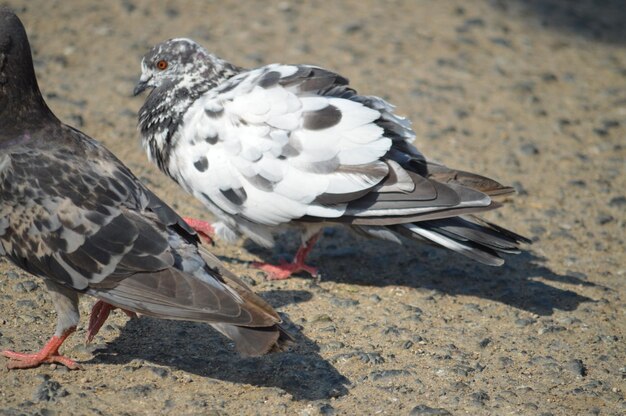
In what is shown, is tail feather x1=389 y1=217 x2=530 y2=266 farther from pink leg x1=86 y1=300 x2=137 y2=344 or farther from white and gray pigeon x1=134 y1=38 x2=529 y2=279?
pink leg x1=86 y1=300 x2=137 y2=344

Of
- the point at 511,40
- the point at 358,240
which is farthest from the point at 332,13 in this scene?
the point at 358,240

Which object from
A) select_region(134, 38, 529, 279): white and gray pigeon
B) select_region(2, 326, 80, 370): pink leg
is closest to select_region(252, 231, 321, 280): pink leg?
select_region(134, 38, 529, 279): white and gray pigeon

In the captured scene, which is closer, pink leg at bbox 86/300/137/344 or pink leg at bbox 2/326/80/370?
pink leg at bbox 2/326/80/370

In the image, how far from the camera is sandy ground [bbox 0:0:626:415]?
170 inches

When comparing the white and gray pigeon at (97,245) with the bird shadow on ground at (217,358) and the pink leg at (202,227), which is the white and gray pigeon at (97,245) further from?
the pink leg at (202,227)

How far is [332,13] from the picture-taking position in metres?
9.13

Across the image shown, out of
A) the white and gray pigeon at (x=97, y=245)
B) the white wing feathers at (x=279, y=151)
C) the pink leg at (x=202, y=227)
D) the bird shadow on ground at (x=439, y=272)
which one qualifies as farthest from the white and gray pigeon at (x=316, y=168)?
the white and gray pigeon at (x=97, y=245)

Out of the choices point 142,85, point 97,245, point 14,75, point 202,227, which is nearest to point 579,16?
point 142,85

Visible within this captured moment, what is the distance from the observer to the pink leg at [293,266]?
18.1 ft

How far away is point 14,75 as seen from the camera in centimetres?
446

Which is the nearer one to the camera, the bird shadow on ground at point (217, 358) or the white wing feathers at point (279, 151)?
the bird shadow on ground at point (217, 358)

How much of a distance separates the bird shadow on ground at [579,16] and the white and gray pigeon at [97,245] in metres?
6.59

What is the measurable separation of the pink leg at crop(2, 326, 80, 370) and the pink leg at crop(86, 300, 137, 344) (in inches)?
7.9

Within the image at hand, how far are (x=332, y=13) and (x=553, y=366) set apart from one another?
5.48 metres
